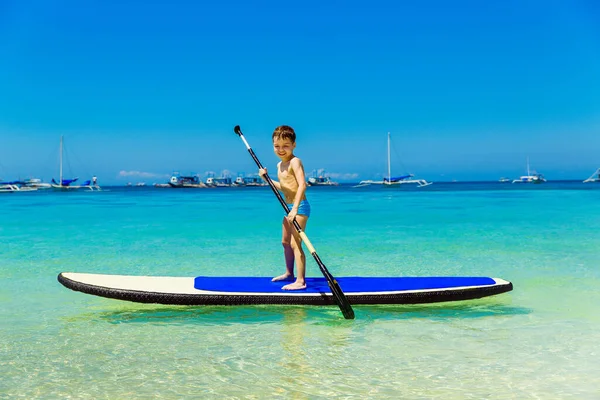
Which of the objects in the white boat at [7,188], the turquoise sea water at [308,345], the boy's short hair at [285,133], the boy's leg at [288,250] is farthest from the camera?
the white boat at [7,188]

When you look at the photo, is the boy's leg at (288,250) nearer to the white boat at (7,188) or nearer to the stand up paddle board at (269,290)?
the stand up paddle board at (269,290)

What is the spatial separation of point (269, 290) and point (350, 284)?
3.49 feet

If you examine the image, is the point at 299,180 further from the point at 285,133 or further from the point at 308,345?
the point at 308,345

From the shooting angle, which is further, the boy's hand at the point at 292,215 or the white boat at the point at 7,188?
the white boat at the point at 7,188

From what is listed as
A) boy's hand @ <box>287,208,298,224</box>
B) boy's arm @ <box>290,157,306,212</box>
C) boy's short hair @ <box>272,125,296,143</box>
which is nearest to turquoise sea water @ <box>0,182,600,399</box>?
boy's hand @ <box>287,208,298,224</box>

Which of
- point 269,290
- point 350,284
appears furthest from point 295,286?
point 350,284

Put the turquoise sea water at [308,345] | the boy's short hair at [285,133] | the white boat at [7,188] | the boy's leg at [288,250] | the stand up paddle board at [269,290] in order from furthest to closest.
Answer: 1. the white boat at [7,188]
2. the boy's leg at [288,250]
3. the boy's short hair at [285,133]
4. the stand up paddle board at [269,290]
5. the turquoise sea water at [308,345]

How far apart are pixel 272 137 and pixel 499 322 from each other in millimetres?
3325

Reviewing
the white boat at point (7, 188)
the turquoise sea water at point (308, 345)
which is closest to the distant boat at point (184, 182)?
the white boat at point (7, 188)

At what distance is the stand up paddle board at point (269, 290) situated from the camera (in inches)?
246

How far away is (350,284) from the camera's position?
6789mm

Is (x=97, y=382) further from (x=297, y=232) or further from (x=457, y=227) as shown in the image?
(x=457, y=227)

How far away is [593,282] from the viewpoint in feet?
30.1

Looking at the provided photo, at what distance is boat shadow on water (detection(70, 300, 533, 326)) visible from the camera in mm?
6285
